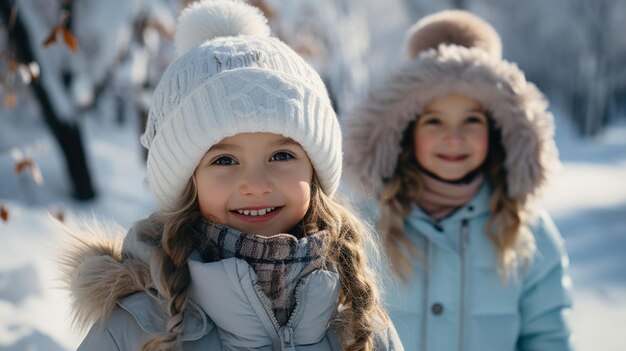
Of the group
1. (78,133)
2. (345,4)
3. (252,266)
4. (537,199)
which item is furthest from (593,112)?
(252,266)

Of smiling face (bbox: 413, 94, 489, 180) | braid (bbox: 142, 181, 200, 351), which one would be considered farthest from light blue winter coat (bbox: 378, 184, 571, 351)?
braid (bbox: 142, 181, 200, 351)

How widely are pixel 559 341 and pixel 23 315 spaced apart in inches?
109

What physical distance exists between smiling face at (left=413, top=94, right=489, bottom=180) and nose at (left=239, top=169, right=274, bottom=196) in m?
1.24

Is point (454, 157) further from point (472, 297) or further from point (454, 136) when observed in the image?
point (472, 297)

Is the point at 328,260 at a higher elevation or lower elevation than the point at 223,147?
lower

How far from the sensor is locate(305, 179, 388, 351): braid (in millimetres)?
1651

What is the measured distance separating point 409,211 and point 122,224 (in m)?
5.46

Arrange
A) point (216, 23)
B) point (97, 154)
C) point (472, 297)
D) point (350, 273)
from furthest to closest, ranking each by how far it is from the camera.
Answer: point (97, 154), point (472, 297), point (216, 23), point (350, 273)

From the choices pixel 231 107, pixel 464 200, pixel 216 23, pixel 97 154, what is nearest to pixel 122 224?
pixel 97 154

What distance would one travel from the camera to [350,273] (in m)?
1.75

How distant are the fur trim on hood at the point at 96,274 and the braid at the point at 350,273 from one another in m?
0.48

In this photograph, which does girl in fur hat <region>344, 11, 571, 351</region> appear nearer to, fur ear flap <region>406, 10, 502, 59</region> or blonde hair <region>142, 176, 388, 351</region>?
Answer: fur ear flap <region>406, 10, 502, 59</region>

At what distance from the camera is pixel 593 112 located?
25.2 metres

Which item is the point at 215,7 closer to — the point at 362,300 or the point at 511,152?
the point at 362,300
